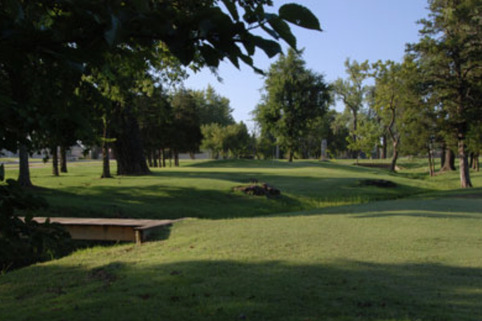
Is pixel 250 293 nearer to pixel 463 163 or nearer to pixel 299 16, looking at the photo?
pixel 299 16

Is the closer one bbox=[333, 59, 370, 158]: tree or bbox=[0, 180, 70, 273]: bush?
bbox=[0, 180, 70, 273]: bush

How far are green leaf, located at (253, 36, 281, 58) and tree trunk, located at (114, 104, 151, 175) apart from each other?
78.2 ft

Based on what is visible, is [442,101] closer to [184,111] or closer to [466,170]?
[466,170]

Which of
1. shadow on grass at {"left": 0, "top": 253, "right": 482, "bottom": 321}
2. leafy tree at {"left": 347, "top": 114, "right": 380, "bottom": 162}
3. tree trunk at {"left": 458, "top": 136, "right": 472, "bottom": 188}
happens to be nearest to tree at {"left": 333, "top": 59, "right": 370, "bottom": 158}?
leafy tree at {"left": 347, "top": 114, "right": 380, "bottom": 162}

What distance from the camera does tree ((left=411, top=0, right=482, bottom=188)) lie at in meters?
23.2

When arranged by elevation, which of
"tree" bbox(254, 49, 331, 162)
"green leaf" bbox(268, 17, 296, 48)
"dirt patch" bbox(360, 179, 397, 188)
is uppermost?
"tree" bbox(254, 49, 331, 162)

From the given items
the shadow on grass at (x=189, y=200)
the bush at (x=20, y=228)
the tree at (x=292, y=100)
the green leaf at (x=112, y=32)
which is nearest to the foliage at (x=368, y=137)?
the tree at (x=292, y=100)

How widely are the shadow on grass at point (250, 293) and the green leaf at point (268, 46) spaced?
8.92 ft

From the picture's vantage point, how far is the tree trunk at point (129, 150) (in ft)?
82.9

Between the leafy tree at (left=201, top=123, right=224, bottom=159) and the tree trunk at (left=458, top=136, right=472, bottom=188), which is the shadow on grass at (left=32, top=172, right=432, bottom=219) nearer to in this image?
the tree trunk at (left=458, top=136, right=472, bottom=188)

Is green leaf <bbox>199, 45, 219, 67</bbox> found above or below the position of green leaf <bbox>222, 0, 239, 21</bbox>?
below

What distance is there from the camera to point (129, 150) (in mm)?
25828

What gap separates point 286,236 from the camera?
314 inches

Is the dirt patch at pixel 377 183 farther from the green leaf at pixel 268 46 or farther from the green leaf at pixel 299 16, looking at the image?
the green leaf at pixel 299 16
